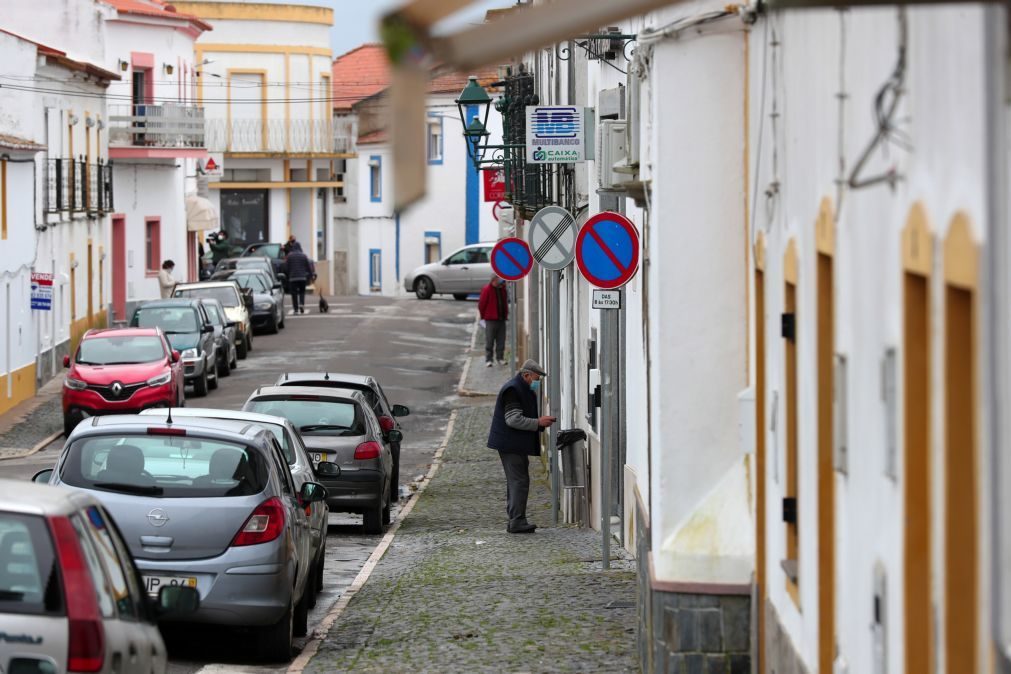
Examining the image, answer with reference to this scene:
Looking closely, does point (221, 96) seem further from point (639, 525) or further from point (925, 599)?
point (925, 599)

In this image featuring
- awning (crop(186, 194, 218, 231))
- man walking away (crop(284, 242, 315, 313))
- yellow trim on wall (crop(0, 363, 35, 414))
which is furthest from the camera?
awning (crop(186, 194, 218, 231))

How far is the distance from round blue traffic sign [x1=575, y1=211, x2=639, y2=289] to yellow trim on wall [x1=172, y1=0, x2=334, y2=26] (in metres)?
59.0

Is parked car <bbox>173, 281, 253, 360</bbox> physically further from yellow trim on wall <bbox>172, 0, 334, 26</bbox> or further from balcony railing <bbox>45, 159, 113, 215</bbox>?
yellow trim on wall <bbox>172, 0, 334, 26</bbox>

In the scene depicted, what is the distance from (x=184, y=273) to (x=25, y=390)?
931 inches

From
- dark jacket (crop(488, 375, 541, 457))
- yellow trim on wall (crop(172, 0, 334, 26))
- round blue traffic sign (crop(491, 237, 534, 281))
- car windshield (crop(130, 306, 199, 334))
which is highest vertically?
yellow trim on wall (crop(172, 0, 334, 26))

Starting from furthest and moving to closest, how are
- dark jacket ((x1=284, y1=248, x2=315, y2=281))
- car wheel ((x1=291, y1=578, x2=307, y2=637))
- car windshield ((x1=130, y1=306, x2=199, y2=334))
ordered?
1. dark jacket ((x1=284, y1=248, x2=315, y2=281))
2. car windshield ((x1=130, y1=306, x2=199, y2=334))
3. car wheel ((x1=291, y1=578, x2=307, y2=637))

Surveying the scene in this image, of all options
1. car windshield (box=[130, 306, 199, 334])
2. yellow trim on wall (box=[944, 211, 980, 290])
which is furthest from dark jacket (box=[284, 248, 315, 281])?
yellow trim on wall (box=[944, 211, 980, 290])

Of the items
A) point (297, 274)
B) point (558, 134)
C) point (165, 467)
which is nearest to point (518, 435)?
point (558, 134)

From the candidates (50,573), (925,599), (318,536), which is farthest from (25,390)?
(925,599)

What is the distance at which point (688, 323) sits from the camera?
29.9 feet

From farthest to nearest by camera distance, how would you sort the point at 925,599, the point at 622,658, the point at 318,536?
the point at 318,536
the point at 622,658
the point at 925,599

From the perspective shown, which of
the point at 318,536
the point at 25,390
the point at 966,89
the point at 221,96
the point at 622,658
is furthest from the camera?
the point at 221,96

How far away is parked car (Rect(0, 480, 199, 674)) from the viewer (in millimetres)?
6312

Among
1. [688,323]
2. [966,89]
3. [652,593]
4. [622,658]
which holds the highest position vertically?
[966,89]
